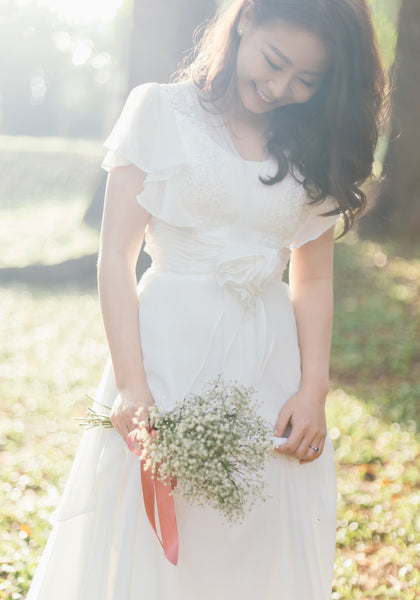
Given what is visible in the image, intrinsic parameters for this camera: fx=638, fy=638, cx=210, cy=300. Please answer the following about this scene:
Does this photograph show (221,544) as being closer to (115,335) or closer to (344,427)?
(115,335)

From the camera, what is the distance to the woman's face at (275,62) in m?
1.82

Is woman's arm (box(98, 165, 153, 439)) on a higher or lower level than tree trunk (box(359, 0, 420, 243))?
higher

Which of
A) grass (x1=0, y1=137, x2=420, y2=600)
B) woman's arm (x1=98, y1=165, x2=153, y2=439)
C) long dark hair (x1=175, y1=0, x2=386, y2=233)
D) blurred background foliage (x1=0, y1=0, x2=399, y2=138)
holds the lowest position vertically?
blurred background foliage (x1=0, y1=0, x2=399, y2=138)

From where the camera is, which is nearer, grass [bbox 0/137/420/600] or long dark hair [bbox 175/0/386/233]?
Answer: long dark hair [bbox 175/0/386/233]

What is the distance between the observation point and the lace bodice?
1.82 meters

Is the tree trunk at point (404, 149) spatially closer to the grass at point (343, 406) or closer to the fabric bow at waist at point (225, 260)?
the grass at point (343, 406)

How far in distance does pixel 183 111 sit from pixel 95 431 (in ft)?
3.27

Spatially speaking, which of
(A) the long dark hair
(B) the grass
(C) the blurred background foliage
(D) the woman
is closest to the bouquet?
(D) the woman

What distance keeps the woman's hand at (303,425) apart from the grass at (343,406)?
4.70 ft

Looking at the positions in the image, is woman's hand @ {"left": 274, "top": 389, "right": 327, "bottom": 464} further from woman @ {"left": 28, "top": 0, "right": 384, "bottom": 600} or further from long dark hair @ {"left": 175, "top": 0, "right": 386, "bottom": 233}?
long dark hair @ {"left": 175, "top": 0, "right": 386, "bottom": 233}

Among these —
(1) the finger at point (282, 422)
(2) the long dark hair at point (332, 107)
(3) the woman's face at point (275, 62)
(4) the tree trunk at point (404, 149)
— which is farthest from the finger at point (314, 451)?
(4) the tree trunk at point (404, 149)

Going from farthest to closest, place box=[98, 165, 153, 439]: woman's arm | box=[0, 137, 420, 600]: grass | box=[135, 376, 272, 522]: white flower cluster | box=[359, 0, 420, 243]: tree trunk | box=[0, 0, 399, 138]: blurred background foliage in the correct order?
box=[0, 0, 399, 138]: blurred background foliage
box=[359, 0, 420, 243]: tree trunk
box=[0, 137, 420, 600]: grass
box=[98, 165, 153, 439]: woman's arm
box=[135, 376, 272, 522]: white flower cluster

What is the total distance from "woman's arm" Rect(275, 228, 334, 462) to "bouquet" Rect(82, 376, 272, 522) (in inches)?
12.8

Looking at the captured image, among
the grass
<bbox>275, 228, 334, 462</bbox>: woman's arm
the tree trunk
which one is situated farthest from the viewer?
the tree trunk
